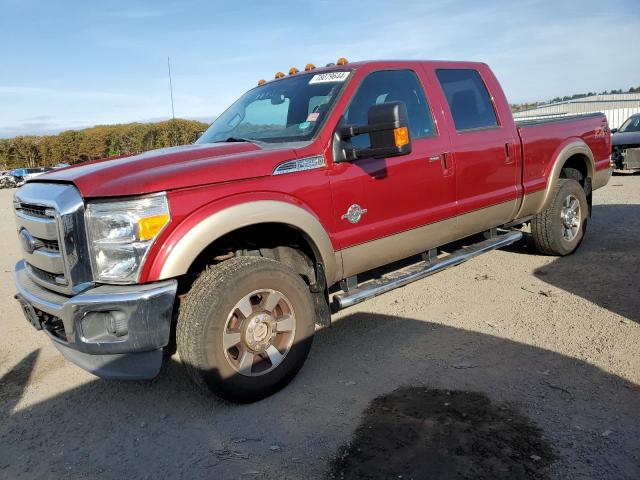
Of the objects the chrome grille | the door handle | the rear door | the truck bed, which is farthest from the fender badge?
the truck bed

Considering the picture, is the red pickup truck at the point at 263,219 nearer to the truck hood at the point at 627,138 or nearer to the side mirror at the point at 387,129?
the side mirror at the point at 387,129

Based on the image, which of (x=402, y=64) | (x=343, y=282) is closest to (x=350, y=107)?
(x=402, y=64)

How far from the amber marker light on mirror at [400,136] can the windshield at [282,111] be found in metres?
0.60

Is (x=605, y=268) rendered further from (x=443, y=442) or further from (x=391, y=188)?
(x=443, y=442)

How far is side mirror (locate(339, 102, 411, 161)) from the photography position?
10.4 ft

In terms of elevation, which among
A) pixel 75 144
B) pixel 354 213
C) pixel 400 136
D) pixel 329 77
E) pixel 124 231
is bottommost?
pixel 354 213

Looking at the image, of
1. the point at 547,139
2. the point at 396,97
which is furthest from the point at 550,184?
the point at 396,97

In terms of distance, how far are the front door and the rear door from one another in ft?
0.61

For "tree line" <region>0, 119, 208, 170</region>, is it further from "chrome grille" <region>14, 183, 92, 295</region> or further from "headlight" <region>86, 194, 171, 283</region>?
"headlight" <region>86, 194, 171, 283</region>

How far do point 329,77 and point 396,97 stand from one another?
580mm

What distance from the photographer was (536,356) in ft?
11.5

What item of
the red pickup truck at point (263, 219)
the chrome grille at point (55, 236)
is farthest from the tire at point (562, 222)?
the chrome grille at point (55, 236)

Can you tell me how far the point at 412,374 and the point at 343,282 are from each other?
0.85 metres

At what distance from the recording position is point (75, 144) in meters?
36.8
